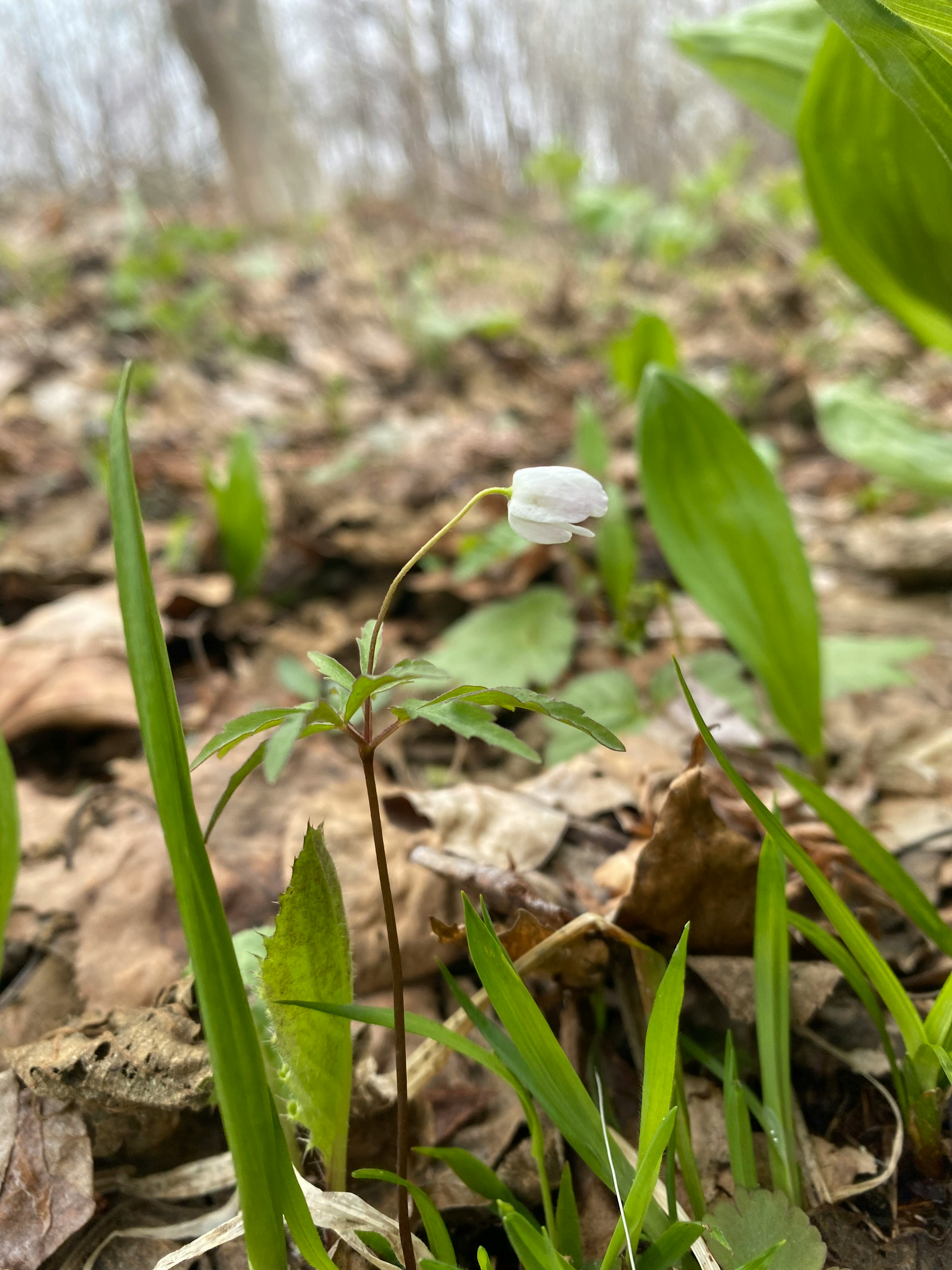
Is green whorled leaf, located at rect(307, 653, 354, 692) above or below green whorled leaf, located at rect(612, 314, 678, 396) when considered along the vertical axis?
above

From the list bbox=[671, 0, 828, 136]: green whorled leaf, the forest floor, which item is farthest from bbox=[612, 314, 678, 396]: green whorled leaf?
bbox=[671, 0, 828, 136]: green whorled leaf

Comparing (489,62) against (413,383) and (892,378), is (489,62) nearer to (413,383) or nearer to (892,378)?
(413,383)

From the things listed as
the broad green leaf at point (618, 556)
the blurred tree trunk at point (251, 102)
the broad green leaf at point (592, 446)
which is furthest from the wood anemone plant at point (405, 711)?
the blurred tree trunk at point (251, 102)

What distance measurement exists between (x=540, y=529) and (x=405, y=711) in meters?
0.21

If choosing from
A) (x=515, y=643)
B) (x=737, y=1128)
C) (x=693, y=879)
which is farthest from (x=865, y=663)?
(x=737, y=1128)

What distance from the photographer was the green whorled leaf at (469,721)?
1.98ft

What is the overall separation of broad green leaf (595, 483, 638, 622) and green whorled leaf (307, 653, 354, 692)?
1066 mm

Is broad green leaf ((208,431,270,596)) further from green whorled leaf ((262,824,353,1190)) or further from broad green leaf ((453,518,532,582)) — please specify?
green whorled leaf ((262,824,353,1190))

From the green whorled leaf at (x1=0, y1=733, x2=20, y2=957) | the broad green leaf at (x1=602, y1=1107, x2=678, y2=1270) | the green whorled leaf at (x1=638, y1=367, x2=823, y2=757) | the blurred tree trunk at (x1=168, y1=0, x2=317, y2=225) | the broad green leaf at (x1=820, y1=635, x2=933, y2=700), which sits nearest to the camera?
the broad green leaf at (x1=602, y1=1107, x2=678, y2=1270)

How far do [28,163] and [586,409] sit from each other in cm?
967

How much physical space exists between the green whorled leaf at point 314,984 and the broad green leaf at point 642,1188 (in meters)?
0.26

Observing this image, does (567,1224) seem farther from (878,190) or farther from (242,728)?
(878,190)

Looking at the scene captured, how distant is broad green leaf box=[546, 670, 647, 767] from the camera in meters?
1.32

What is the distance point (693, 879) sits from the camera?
2.96 feet
